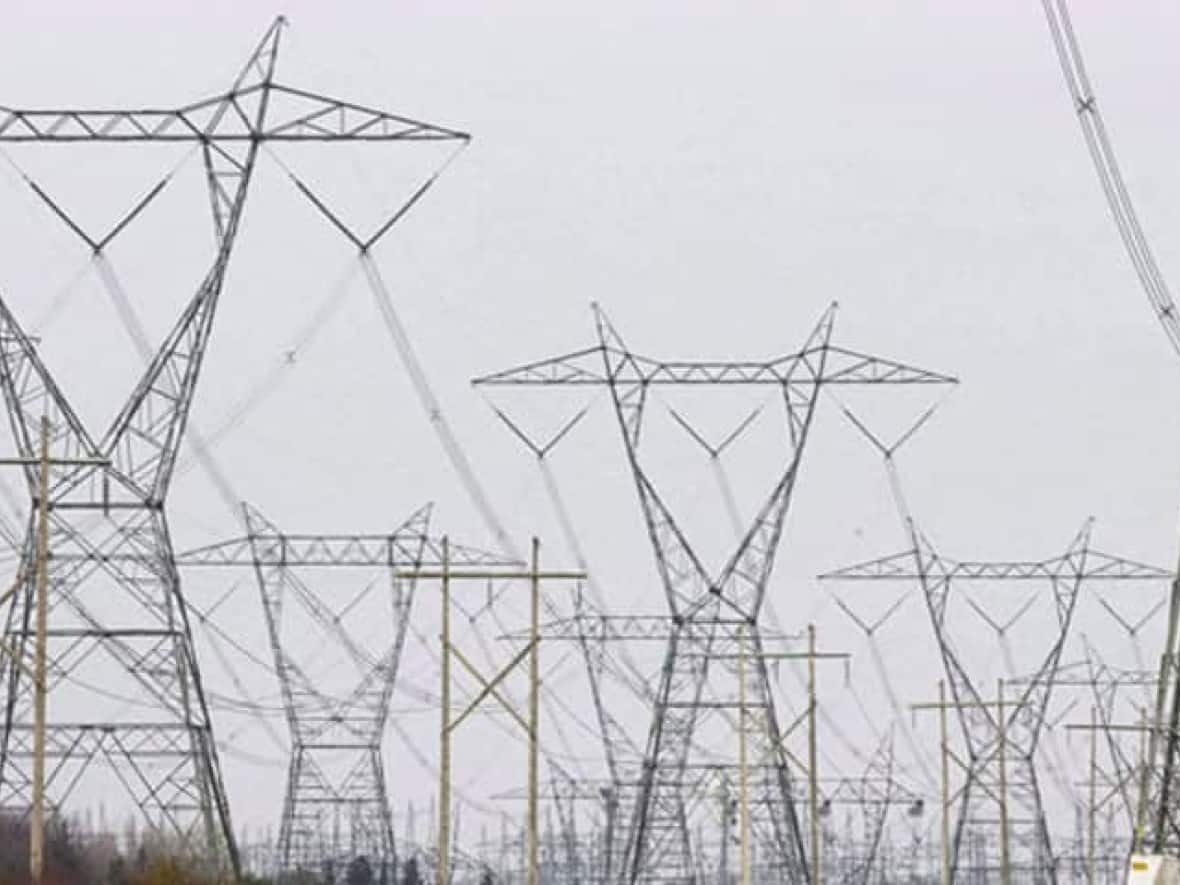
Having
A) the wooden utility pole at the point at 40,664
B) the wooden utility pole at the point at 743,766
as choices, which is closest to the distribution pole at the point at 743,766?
the wooden utility pole at the point at 743,766

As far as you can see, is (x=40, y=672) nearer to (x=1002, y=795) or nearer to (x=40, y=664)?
(x=40, y=664)

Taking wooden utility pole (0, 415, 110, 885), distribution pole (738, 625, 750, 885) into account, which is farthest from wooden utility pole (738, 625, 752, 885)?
wooden utility pole (0, 415, 110, 885)

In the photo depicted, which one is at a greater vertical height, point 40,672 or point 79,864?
point 79,864

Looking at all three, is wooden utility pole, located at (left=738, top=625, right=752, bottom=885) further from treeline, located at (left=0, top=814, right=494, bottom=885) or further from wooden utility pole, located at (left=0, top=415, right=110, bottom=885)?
wooden utility pole, located at (left=0, top=415, right=110, bottom=885)

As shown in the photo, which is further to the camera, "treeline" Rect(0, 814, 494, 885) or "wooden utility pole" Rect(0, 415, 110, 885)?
"treeline" Rect(0, 814, 494, 885)

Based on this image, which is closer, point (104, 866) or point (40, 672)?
point (40, 672)

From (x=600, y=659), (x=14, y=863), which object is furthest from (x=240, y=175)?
(x=600, y=659)

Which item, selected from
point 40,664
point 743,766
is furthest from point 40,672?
point 743,766

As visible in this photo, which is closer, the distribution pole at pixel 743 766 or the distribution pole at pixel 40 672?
the distribution pole at pixel 40 672

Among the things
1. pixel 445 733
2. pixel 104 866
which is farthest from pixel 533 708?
pixel 104 866

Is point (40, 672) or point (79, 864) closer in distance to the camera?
point (40, 672)

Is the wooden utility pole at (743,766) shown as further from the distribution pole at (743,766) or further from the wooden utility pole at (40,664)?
the wooden utility pole at (40,664)

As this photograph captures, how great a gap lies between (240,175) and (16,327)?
4.84 meters

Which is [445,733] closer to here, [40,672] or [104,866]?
[40,672]
